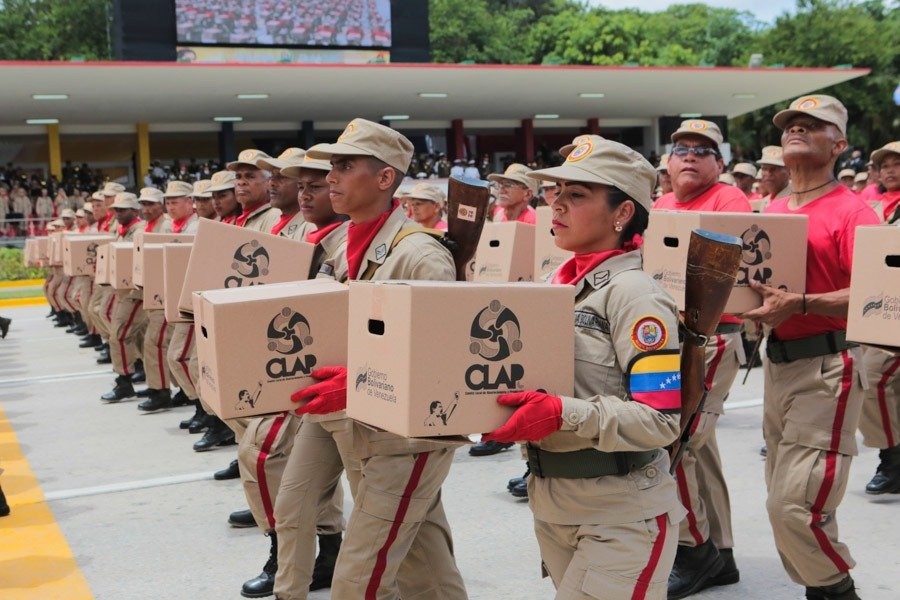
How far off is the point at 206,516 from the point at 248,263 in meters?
2.34

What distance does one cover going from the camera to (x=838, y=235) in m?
4.58

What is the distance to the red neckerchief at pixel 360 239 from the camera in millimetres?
4129

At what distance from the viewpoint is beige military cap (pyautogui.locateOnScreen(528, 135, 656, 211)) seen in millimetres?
3100

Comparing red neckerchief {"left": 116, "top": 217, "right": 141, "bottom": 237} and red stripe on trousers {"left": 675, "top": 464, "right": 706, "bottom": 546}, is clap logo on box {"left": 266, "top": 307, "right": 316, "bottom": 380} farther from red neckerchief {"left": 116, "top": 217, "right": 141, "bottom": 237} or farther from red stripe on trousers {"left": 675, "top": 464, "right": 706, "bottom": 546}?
red neckerchief {"left": 116, "top": 217, "right": 141, "bottom": 237}

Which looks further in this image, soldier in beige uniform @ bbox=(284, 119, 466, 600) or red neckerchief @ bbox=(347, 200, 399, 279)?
red neckerchief @ bbox=(347, 200, 399, 279)

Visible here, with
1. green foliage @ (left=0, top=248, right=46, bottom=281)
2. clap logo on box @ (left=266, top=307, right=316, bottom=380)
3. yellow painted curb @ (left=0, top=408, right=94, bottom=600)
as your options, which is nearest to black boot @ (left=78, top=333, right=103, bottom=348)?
yellow painted curb @ (left=0, top=408, right=94, bottom=600)

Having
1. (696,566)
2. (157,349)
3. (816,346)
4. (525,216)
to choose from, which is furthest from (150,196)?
(816,346)

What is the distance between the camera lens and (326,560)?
5.27m

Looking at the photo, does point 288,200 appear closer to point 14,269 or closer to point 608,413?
point 608,413

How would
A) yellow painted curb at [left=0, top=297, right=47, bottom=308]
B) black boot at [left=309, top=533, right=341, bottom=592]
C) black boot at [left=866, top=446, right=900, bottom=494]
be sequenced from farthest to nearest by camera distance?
yellow painted curb at [left=0, top=297, right=47, bottom=308] → black boot at [left=866, top=446, right=900, bottom=494] → black boot at [left=309, top=533, right=341, bottom=592]

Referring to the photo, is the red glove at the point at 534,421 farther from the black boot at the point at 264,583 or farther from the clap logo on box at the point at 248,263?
the black boot at the point at 264,583

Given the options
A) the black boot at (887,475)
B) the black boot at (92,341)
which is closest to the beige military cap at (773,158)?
the black boot at (887,475)

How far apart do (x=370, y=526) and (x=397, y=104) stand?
31.4m

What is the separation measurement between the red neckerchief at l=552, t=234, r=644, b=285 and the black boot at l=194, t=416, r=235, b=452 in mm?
5584
